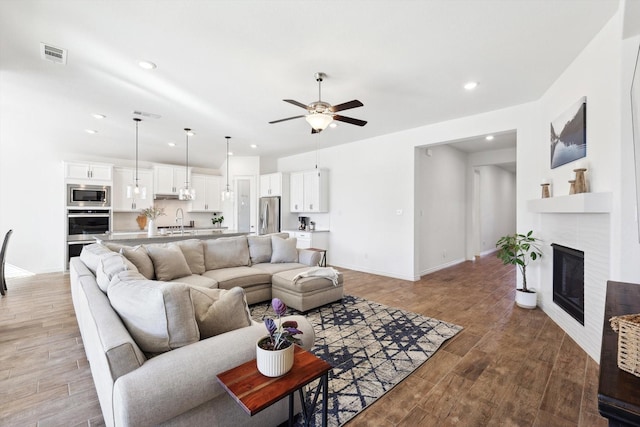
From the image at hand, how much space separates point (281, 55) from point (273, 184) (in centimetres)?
461

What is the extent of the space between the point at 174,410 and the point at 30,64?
417cm

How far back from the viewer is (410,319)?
334 centimetres

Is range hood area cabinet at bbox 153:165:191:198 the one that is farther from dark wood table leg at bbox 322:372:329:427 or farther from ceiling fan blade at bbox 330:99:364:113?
dark wood table leg at bbox 322:372:329:427

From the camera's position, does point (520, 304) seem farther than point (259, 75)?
Yes

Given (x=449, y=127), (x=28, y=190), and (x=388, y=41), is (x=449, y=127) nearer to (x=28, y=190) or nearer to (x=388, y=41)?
(x=388, y=41)

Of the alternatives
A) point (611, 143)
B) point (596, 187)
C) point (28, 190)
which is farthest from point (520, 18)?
point (28, 190)

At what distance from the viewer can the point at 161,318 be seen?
53.2 inches

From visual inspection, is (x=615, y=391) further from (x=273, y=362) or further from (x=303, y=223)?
(x=303, y=223)

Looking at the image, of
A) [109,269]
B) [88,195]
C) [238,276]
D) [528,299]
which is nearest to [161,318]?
[109,269]

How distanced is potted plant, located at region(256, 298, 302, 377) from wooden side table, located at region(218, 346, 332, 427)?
0.03 m

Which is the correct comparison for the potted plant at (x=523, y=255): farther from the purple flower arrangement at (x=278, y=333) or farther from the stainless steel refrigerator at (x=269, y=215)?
the stainless steel refrigerator at (x=269, y=215)

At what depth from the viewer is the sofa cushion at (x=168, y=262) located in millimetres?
3268

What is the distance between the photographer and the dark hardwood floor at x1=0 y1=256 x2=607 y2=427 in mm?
1813

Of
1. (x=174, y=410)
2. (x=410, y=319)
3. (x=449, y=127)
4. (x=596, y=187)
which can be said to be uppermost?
(x=449, y=127)
